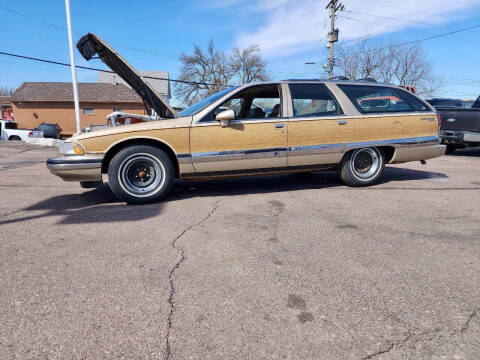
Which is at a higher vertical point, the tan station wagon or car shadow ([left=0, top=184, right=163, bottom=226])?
the tan station wagon

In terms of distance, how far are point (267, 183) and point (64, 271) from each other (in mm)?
3644

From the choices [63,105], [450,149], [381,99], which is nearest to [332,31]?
[450,149]

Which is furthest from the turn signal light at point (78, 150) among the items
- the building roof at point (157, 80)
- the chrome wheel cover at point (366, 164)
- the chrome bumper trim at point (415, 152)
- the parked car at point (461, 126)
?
the building roof at point (157, 80)

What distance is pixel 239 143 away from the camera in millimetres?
4172

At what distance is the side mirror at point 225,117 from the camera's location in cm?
398

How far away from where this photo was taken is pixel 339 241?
2.74m

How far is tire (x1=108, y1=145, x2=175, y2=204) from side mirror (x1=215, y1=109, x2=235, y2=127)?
33.0 inches

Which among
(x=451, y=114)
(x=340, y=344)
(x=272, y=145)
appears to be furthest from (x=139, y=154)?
(x=451, y=114)

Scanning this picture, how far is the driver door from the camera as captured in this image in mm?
4086

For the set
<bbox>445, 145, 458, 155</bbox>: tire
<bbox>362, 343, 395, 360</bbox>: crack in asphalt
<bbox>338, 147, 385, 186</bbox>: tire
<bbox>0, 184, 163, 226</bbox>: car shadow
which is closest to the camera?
<bbox>362, 343, 395, 360</bbox>: crack in asphalt

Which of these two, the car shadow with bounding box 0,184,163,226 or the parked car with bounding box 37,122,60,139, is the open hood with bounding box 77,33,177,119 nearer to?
the car shadow with bounding box 0,184,163,226

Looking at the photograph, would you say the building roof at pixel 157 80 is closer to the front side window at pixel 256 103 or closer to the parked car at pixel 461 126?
the parked car at pixel 461 126

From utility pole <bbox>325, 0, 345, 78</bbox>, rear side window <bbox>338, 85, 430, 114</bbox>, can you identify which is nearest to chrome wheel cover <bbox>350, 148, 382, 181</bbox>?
rear side window <bbox>338, 85, 430, 114</bbox>

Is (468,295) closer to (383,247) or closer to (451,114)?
(383,247)
